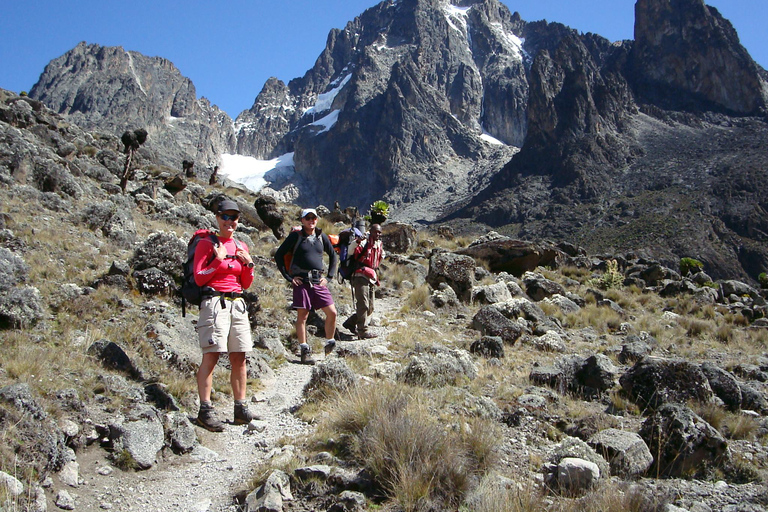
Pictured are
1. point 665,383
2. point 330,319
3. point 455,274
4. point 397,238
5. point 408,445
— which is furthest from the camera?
point 397,238

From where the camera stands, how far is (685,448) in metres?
3.76

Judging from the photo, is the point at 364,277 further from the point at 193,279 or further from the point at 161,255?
the point at 193,279

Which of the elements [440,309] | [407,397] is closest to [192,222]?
[440,309]

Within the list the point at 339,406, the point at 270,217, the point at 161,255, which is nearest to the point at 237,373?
the point at 339,406

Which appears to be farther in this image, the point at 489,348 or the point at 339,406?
the point at 489,348

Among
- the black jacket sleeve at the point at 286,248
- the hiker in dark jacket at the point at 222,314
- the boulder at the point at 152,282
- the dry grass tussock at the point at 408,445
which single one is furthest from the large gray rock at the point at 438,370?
the boulder at the point at 152,282

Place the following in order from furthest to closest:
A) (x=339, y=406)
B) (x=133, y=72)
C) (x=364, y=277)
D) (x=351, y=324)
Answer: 1. (x=133, y=72)
2. (x=351, y=324)
3. (x=364, y=277)
4. (x=339, y=406)

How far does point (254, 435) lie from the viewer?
13.8 feet

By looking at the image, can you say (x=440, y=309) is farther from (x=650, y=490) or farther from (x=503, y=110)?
(x=503, y=110)

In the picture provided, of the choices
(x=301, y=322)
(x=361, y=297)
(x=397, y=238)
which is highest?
(x=397, y=238)

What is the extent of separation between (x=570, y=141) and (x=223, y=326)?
382 feet

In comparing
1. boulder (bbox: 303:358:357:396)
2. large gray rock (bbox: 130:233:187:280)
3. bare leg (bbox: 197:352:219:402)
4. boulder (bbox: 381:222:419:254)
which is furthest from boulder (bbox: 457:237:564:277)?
bare leg (bbox: 197:352:219:402)

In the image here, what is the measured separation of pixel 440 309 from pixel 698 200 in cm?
7822

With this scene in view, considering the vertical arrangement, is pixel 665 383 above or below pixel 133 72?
below
